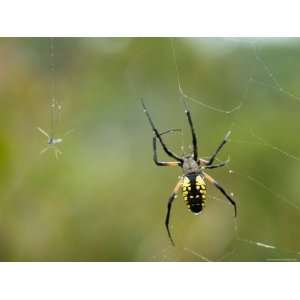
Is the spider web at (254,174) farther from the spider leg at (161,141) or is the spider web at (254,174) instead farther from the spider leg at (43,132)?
the spider leg at (43,132)

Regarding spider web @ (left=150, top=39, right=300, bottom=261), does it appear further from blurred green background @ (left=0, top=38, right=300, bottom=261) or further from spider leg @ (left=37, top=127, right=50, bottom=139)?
spider leg @ (left=37, top=127, right=50, bottom=139)

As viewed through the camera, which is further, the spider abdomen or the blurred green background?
the blurred green background

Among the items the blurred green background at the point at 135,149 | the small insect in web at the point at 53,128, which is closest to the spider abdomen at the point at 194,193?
the blurred green background at the point at 135,149

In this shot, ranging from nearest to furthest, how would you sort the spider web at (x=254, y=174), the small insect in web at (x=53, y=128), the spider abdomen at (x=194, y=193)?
the spider abdomen at (x=194, y=193) < the spider web at (x=254, y=174) < the small insect in web at (x=53, y=128)

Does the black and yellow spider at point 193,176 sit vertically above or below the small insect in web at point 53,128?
below

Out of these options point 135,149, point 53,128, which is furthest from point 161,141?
point 53,128

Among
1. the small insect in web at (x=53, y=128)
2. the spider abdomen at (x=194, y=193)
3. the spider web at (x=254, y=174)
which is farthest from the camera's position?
the small insect in web at (x=53, y=128)

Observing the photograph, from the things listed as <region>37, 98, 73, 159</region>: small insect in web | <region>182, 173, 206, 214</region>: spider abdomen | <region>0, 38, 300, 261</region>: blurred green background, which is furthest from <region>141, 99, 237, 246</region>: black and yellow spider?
<region>37, 98, 73, 159</region>: small insect in web
